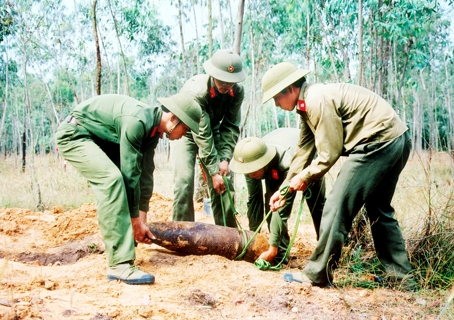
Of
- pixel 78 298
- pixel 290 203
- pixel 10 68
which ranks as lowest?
pixel 78 298

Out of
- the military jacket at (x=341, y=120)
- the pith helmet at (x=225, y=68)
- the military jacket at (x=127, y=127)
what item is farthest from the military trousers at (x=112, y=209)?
the pith helmet at (x=225, y=68)

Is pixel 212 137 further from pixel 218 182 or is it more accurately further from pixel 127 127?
pixel 127 127

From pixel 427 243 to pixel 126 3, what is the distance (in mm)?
13012

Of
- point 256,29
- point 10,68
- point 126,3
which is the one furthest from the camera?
point 10,68

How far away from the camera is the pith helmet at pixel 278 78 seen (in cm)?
313

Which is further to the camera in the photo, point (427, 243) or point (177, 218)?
point (177, 218)

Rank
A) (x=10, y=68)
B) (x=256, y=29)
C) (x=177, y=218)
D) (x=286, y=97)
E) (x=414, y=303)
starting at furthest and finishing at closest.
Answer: (x=10, y=68), (x=256, y=29), (x=177, y=218), (x=286, y=97), (x=414, y=303)

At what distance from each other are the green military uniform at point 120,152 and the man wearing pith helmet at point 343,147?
1.05 m

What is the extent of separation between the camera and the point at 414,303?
2.97 metres

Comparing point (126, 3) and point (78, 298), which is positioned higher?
point (126, 3)

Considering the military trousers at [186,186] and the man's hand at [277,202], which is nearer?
the man's hand at [277,202]

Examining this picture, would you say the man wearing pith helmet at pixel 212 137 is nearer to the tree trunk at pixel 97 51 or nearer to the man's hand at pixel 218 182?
the man's hand at pixel 218 182

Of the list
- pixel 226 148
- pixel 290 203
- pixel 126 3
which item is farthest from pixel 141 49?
pixel 290 203

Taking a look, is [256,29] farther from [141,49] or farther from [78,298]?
[78,298]
